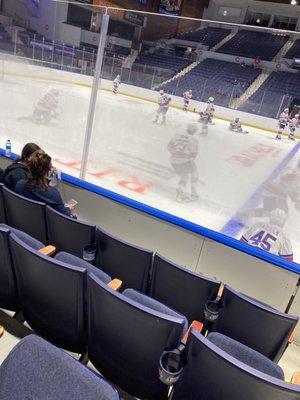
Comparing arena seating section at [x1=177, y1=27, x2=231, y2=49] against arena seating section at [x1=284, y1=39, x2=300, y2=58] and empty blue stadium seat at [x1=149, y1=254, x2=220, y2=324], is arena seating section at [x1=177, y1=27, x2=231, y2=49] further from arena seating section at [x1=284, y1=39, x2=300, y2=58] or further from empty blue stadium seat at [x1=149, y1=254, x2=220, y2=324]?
empty blue stadium seat at [x1=149, y1=254, x2=220, y2=324]

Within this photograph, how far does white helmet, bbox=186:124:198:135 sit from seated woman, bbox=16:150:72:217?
2781 millimetres

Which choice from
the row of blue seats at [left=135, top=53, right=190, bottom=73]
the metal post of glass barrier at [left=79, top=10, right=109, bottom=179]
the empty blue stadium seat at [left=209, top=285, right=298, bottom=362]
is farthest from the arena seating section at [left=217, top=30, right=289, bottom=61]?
the empty blue stadium seat at [left=209, top=285, right=298, bottom=362]

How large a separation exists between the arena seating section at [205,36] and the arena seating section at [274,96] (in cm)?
50

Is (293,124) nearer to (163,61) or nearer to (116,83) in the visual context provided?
(163,61)

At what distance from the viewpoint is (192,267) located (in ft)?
9.16

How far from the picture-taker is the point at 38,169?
2309 mm

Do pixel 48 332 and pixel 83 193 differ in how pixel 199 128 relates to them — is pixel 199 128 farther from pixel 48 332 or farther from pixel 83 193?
pixel 48 332

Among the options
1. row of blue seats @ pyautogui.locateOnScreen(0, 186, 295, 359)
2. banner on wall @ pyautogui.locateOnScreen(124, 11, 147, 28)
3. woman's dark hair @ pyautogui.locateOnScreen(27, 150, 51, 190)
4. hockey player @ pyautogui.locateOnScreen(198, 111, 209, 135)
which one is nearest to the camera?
row of blue seats @ pyautogui.locateOnScreen(0, 186, 295, 359)

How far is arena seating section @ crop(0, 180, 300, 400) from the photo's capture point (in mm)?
914

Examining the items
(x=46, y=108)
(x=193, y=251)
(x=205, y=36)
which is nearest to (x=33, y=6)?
(x=46, y=108)

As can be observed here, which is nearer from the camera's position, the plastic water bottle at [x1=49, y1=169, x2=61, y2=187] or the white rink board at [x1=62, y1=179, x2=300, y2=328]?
the white rink board at [x1=62, y1=179, x2=300, y2=328]

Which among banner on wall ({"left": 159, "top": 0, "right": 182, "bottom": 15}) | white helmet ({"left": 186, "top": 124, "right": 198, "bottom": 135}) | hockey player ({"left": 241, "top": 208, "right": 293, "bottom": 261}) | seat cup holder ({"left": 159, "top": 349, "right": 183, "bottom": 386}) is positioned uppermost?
banner on wall ({"left": 159, "top": 0, "right": 182, "bottom": 15})

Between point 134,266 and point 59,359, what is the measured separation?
0.96 m

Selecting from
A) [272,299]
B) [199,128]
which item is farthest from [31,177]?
[199,128]
